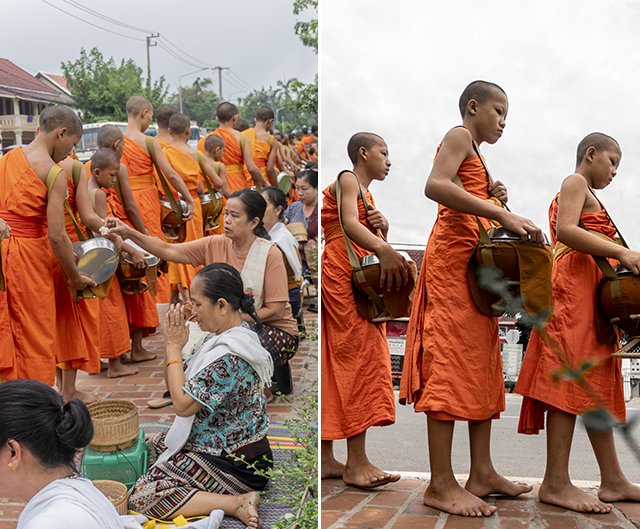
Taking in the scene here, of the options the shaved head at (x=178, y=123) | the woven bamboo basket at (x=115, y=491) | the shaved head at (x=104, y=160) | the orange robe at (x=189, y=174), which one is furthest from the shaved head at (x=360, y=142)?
the shaved head at (x=178, y=123)

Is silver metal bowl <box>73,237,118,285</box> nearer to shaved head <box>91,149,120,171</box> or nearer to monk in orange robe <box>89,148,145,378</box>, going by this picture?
monk in orange robe <box>89,148,145,378</box>

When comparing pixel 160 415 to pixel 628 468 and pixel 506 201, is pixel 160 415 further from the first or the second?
pixel 628 468

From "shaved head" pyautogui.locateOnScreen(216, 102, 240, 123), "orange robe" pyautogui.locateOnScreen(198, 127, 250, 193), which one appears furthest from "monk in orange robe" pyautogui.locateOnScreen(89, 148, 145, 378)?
"shaved head" pyautogui.locateOnScreen(216, 102, 240, 123)

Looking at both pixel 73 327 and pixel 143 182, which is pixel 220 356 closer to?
pixel 73 327

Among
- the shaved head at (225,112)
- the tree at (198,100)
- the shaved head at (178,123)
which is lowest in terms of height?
the shaved head at (178,123)

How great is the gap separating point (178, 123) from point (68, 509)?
17.9ft

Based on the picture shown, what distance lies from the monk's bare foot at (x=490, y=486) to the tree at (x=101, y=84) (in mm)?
20428

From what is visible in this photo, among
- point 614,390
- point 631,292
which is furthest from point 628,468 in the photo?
point 631,292

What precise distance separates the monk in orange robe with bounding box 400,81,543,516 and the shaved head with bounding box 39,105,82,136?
75.7 inches

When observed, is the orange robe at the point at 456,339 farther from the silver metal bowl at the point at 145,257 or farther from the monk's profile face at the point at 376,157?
the silver metal bowl at the point at 145,257

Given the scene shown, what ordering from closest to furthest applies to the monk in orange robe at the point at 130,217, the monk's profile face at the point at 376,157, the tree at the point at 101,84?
1. the monk's profile face at the point at 376,157
2. the monk in orange robe at the point at 130,217
3. the tree at the point at 101,84

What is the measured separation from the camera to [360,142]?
333 cm

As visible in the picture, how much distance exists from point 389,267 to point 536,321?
7.44 feet

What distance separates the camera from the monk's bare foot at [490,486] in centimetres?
299
